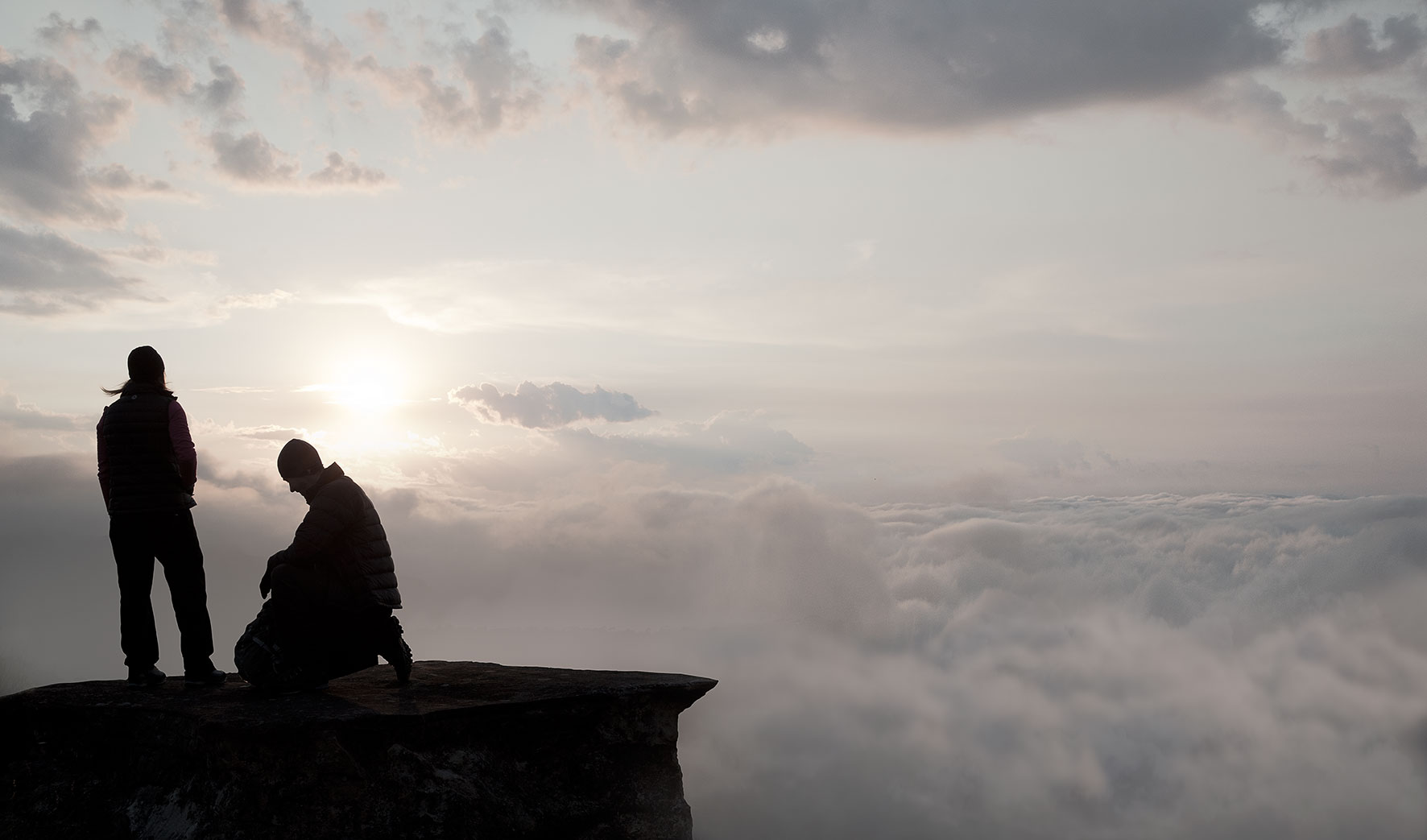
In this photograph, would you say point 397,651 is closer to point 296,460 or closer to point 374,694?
point 374,694

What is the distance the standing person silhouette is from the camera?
9.34 m

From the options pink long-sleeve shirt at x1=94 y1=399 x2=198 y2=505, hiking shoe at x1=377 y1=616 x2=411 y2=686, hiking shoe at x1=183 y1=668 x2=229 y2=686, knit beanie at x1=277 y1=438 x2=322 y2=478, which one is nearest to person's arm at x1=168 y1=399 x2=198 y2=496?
pink long-sleeve shirt at x1=94 y1=399 x2=198 y2=505

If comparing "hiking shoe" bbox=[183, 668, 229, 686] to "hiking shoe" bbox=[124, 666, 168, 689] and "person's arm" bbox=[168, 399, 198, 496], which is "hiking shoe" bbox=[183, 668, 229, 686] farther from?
"person's arm" bbox=[168, 399, 198, 496]

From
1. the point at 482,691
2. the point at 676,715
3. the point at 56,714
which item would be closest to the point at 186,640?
the point at 56,714

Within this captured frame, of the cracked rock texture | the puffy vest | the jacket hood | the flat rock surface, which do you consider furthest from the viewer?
the puffy vest

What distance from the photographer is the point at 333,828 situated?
340 inches

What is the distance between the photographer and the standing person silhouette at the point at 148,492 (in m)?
9.34

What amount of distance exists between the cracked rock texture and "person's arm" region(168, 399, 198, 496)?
2421mm

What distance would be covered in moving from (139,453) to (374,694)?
3.67 m

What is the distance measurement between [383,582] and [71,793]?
4.24 metres

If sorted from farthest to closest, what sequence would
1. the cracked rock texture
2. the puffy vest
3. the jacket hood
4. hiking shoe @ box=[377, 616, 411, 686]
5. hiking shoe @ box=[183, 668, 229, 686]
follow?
hiking shoe @ box=[183, 668, 229, 686], hiking shoe @ box=[377, 616, 411, 686], the puffy vest, the jacket hood, the cracked rock texture

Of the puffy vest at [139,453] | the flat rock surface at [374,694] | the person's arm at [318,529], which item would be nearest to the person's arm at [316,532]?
the person's arm at [318,529]

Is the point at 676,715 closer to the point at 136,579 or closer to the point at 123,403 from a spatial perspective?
the point at 136,579

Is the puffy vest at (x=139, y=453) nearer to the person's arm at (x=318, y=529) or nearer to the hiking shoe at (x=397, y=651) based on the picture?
the person's arm at (x=318, y=529)
